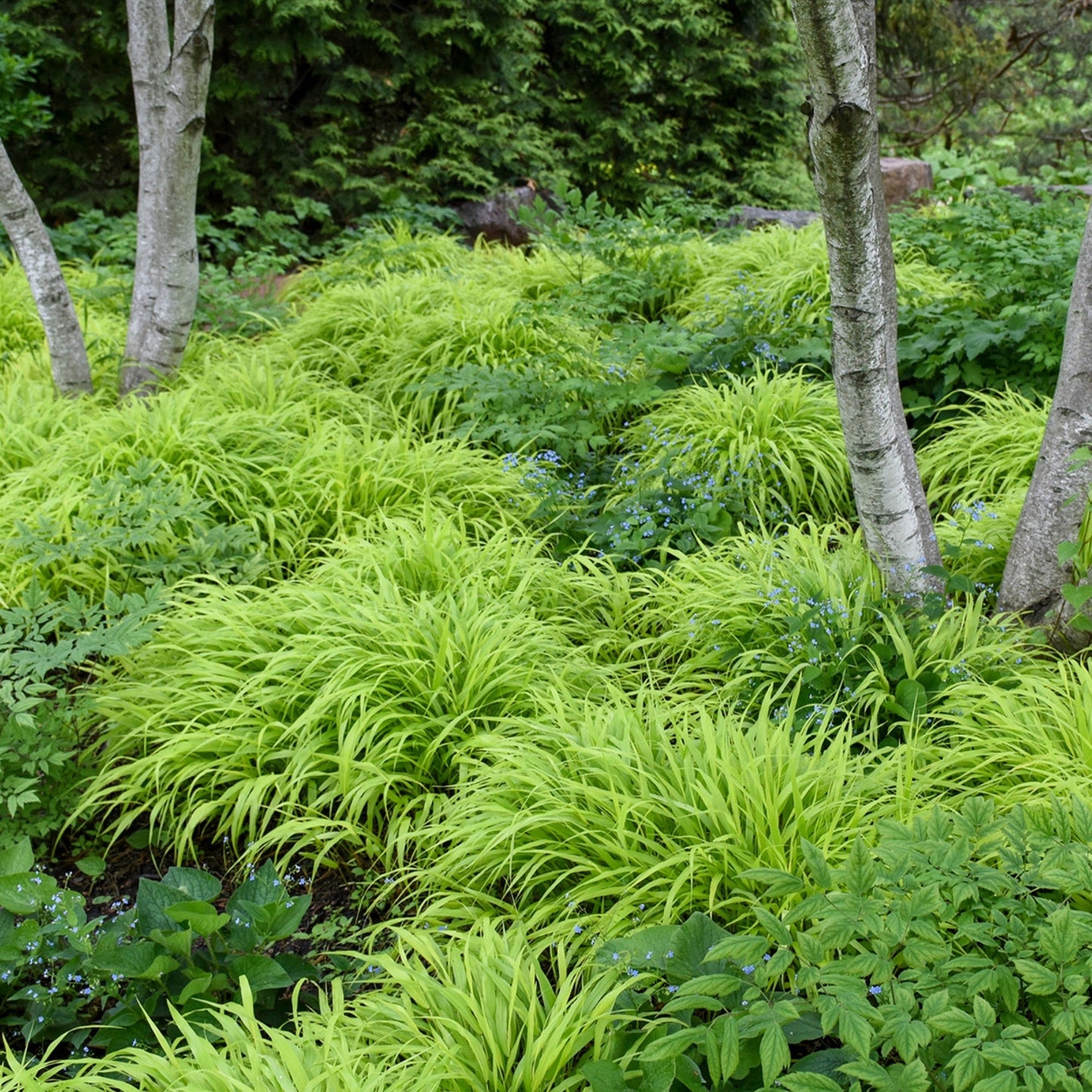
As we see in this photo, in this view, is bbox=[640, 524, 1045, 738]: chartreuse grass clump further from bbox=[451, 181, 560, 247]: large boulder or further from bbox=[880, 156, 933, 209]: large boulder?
bbox=[880, 156, 933, 209]: large boulder

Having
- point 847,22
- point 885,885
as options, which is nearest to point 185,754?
point 885,885

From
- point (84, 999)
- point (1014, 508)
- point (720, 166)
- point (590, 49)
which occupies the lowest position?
point (84, 999)

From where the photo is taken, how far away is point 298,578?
331 centimetres

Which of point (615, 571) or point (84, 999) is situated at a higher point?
point (615, 571)

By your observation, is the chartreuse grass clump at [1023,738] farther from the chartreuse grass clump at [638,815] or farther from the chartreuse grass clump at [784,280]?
the chartreuse grass clump at [784,280]

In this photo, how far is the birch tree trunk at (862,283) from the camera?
2119 millimetres

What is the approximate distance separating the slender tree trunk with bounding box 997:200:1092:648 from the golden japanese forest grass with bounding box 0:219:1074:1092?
0.53 ft

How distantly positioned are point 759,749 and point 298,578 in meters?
1.73

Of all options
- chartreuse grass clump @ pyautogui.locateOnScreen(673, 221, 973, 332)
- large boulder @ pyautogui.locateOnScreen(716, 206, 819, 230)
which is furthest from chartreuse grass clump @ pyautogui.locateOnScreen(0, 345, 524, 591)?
large boulder @ pyautogui.locateOnScreen(716, 206, 819, 230)

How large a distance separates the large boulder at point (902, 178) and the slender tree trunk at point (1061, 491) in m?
5.93

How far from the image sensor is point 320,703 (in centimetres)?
253

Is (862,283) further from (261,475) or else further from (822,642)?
(261,475)

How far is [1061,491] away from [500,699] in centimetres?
162

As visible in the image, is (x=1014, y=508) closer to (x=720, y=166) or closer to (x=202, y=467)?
(x=202, y=467)
